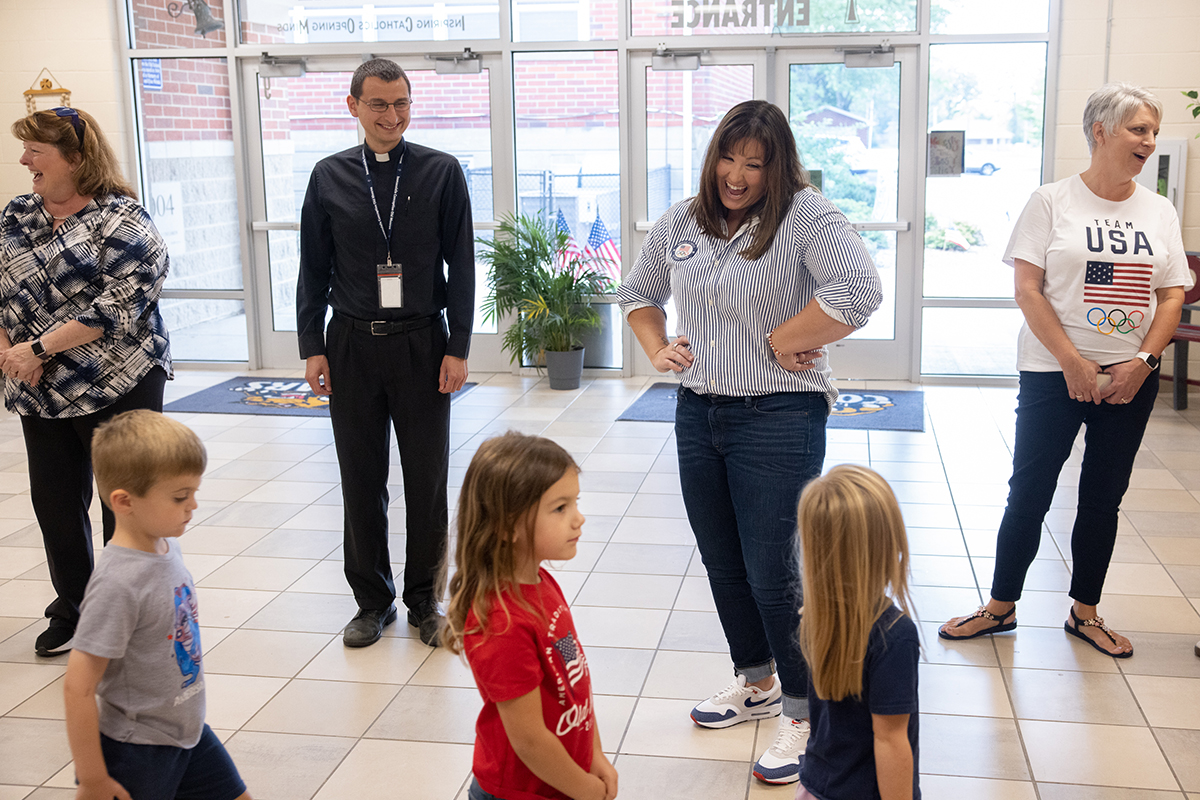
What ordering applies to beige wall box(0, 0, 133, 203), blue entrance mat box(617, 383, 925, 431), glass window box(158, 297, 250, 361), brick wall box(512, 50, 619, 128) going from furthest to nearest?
glass window box(158, 297, 250, 361) < beige wall box(0, 0, 133, 203) < brick wall box(512, 50, 619, 128) < blue entrance mat box(617, 383, 925, 431)

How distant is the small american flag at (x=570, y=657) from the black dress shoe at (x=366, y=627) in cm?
176

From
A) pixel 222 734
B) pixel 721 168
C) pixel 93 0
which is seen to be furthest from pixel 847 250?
pixel 93 0

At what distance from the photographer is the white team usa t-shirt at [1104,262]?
286 centimetres

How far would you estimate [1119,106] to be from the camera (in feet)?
9.16

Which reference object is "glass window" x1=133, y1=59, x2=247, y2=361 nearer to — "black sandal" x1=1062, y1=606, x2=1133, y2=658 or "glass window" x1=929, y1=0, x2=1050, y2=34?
"glass window" x1=929, y1=0, x2=1050, y2=34

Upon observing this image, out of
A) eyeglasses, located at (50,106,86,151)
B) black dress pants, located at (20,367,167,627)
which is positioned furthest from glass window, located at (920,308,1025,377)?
eyeglasses, located at (50,106,86,151)

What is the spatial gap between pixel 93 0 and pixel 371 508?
5.86m

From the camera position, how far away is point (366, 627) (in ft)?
10.7

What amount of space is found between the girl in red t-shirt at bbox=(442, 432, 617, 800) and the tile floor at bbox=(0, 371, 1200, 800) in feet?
3.04

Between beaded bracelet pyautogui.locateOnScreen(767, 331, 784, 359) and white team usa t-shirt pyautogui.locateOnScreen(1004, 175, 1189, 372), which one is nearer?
beaded bracelet pyautogui.locateOnScreen(767, 331, 784, 359)

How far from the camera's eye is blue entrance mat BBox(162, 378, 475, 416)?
6590mm

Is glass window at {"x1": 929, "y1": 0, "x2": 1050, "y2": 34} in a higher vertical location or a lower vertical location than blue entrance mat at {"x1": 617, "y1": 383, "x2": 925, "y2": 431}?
higher

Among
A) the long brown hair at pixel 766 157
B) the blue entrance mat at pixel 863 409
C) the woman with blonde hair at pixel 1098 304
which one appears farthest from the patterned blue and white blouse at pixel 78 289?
the blue entrance mat at pixel 863 409

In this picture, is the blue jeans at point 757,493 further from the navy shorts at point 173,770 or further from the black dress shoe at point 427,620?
the navy shorts at point 173,770
